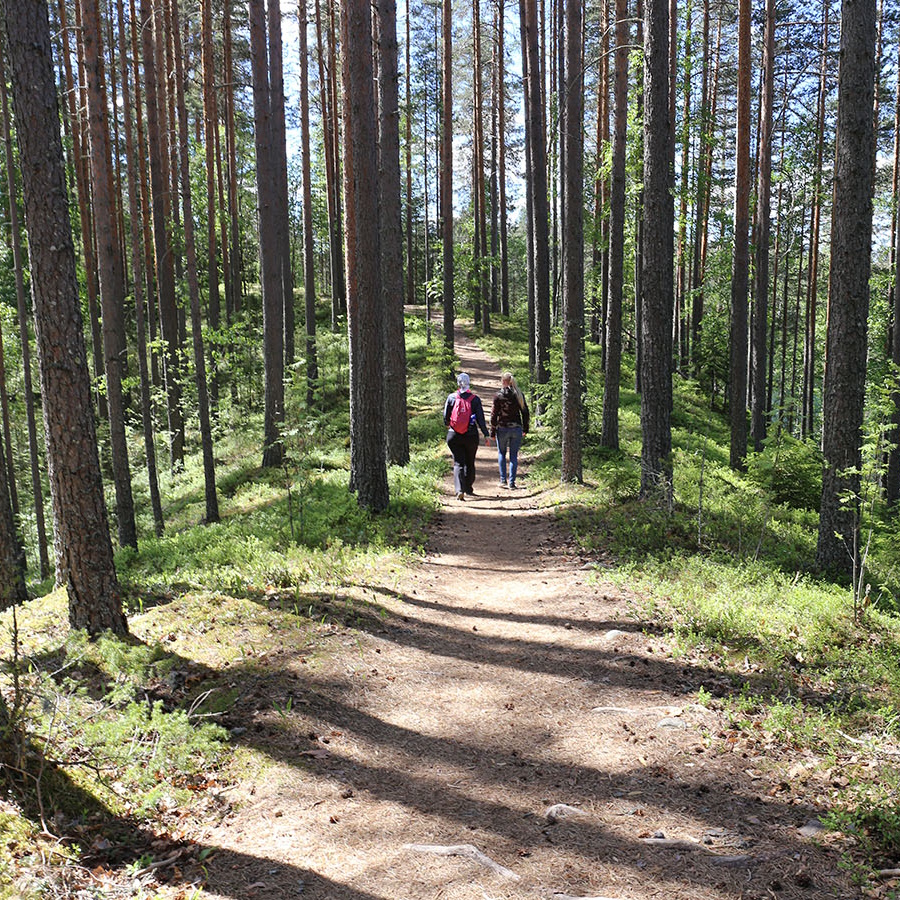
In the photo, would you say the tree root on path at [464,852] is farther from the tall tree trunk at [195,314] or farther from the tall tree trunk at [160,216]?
the tall tree trunk at [160,216]

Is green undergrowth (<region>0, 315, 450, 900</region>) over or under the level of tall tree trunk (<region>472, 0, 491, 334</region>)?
under

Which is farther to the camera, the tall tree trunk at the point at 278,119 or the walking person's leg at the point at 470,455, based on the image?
the tall tree trunk at the point at 278,119

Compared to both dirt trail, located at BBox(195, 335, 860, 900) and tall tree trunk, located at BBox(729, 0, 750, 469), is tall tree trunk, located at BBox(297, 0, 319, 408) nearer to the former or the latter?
tall tree trunk, located at BBox(729, 0, 750, 469)

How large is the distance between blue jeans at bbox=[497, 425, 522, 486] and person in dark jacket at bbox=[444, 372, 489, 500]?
0.77 m

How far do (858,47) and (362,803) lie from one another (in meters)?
9.07

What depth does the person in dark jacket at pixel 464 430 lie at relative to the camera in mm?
12078

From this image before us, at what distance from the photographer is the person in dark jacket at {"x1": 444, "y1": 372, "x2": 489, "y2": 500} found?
39.6ft

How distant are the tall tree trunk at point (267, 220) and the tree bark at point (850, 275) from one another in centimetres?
972

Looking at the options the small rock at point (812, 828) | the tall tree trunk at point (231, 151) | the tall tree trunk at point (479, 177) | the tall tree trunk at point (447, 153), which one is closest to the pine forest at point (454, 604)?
the small rock at point (812, 828)

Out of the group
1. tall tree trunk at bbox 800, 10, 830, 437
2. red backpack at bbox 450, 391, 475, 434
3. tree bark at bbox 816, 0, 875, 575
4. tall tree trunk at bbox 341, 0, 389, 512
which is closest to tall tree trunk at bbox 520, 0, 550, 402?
red backpack at bbox 450, 391, 475, 434

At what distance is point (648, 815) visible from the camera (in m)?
3.94

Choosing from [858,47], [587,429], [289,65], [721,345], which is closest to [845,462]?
[858,47]

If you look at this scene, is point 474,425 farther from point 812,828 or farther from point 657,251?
point 812,828

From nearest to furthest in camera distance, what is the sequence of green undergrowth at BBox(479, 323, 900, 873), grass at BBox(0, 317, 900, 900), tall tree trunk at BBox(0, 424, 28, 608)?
grass at BBox(0, 317, 900, 900), green undergrowth at BBox(479, 323, 900, 873), tall tree trunk at BBox(0, 424, 28, 608)
